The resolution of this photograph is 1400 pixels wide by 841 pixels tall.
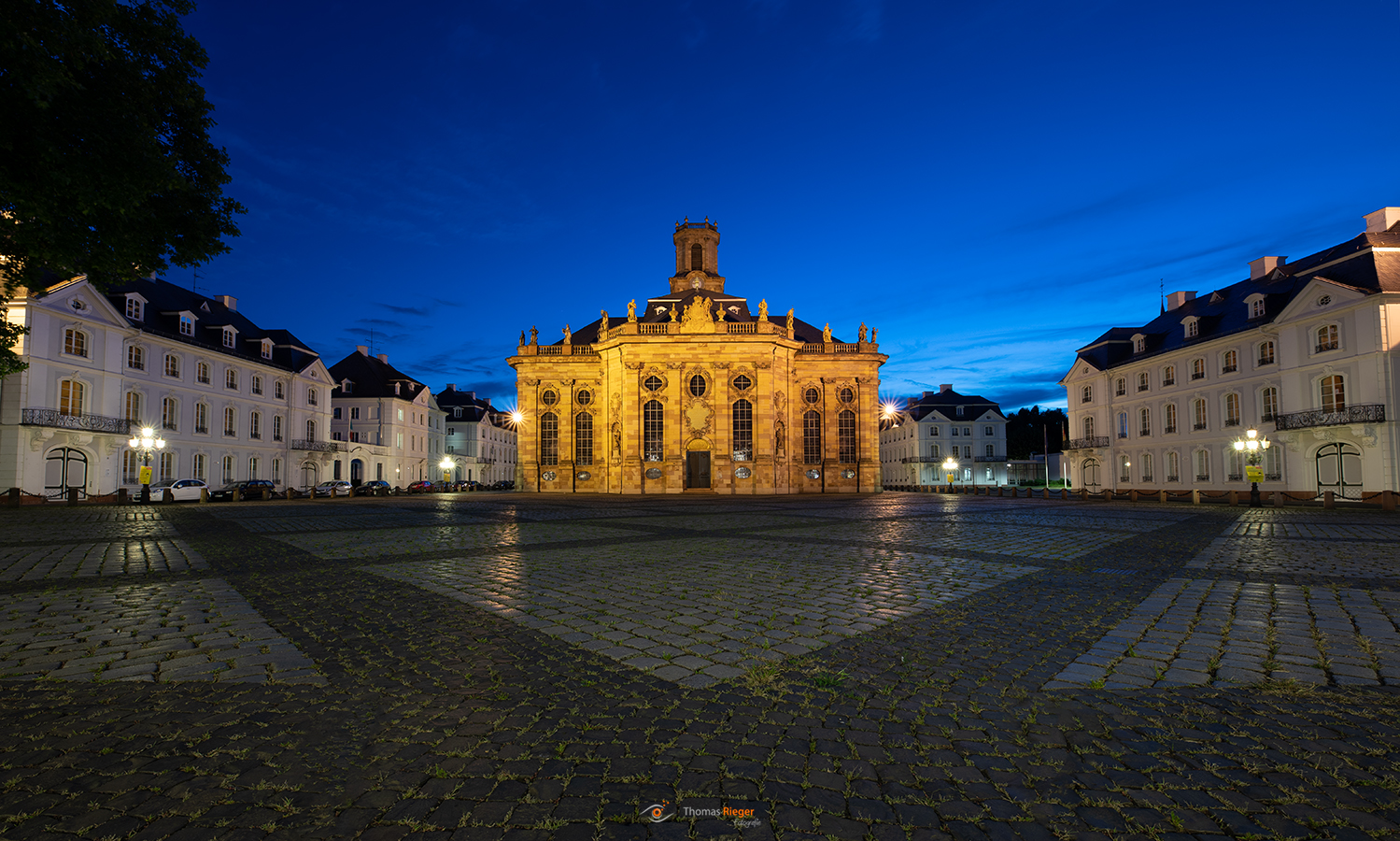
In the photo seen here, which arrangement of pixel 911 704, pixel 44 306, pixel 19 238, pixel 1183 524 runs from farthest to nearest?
pixel 44 306
pixel 1183 524
pixel 19 238
pixel 911 704

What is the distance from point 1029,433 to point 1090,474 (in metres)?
65.7

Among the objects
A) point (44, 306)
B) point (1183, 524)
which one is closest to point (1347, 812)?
point (1183, 524)

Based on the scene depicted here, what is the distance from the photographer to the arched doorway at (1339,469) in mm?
32031

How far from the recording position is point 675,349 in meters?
53.1

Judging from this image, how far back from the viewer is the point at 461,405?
89.8 m

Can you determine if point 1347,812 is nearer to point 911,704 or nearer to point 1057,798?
point 1057,798

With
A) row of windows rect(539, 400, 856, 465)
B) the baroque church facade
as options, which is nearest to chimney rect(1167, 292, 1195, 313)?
the baroque church facade

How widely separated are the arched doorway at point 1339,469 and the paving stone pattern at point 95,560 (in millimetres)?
43132

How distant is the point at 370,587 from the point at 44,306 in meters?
38.1

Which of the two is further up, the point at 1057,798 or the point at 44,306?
the point at 44,306

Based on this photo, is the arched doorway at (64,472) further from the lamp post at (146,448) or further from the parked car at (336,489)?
the parked car at (336,489)

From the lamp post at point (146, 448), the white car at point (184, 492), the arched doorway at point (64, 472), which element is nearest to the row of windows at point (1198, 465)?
the white car at point (184, 492)

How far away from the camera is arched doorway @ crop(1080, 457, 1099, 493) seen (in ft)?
164

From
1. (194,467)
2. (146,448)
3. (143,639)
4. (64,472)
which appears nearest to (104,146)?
(143,639)
